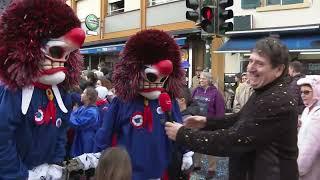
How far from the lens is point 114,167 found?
102 inches

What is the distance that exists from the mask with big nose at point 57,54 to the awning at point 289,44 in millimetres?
12272

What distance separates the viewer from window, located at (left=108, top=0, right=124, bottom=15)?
25.0 metres

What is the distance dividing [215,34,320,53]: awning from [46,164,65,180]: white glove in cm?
1242

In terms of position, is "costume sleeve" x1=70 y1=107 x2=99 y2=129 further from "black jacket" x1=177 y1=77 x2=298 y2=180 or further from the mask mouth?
"black jacket" x1=177 y1=77 x2=298 y2=180

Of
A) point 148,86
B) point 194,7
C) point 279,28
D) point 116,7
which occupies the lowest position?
point 148,86

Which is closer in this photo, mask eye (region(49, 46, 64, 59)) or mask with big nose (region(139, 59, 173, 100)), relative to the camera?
mask eye (region(49, 46, 64, 59))

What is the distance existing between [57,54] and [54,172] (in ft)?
2.70

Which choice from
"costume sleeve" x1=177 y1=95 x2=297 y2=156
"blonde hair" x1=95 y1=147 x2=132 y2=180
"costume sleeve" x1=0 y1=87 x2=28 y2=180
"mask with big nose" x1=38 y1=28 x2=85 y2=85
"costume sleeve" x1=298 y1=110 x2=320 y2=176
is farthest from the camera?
"costume sleeve" x1=298 y1=110 x2=320 y2=176

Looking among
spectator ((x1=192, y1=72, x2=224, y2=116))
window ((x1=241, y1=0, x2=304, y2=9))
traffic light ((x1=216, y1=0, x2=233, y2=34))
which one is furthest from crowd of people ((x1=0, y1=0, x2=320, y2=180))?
window ((x1=241, y1=0, x2=304, y2=9))

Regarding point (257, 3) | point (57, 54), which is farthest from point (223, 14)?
point (257, 3)

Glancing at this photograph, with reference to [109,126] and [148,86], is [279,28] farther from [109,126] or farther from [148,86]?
[109,126]

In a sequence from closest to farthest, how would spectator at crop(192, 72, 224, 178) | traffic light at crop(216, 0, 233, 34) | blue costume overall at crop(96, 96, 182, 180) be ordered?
blue costume overall at crop(96, 96, 182, 180), spectator at crop(192, 72, 224, 178), traffic light at crop(216, 0, 233, 34)

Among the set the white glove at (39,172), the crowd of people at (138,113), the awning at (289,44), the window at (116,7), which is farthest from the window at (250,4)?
the white glove at (39,172)

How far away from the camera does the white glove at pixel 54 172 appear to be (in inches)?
133
